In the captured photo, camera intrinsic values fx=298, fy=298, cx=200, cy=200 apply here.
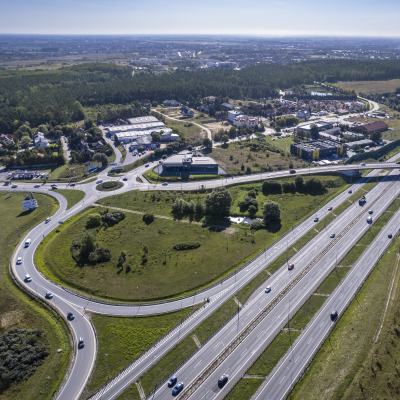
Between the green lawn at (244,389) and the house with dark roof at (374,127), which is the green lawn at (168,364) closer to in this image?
the green lawn at (244,389)

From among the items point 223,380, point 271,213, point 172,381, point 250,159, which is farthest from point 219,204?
point 172,381

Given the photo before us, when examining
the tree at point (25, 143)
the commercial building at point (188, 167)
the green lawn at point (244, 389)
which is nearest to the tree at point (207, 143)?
the commercial building at point (188, 167)

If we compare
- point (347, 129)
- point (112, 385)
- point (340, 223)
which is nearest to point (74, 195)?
point (112, 385)

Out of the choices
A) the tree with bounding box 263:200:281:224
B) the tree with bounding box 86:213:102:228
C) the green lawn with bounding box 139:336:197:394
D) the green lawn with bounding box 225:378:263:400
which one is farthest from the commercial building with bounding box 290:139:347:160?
the green lawn with bounding box 225:378:263:400

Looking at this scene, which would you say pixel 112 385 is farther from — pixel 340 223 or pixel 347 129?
pixel 347 129

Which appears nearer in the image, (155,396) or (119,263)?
(155,396)

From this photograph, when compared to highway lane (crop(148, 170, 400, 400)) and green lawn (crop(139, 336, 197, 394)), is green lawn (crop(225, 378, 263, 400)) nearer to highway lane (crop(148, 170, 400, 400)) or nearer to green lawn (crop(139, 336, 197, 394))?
highway lane (crop(148, 170, 400, 400))
